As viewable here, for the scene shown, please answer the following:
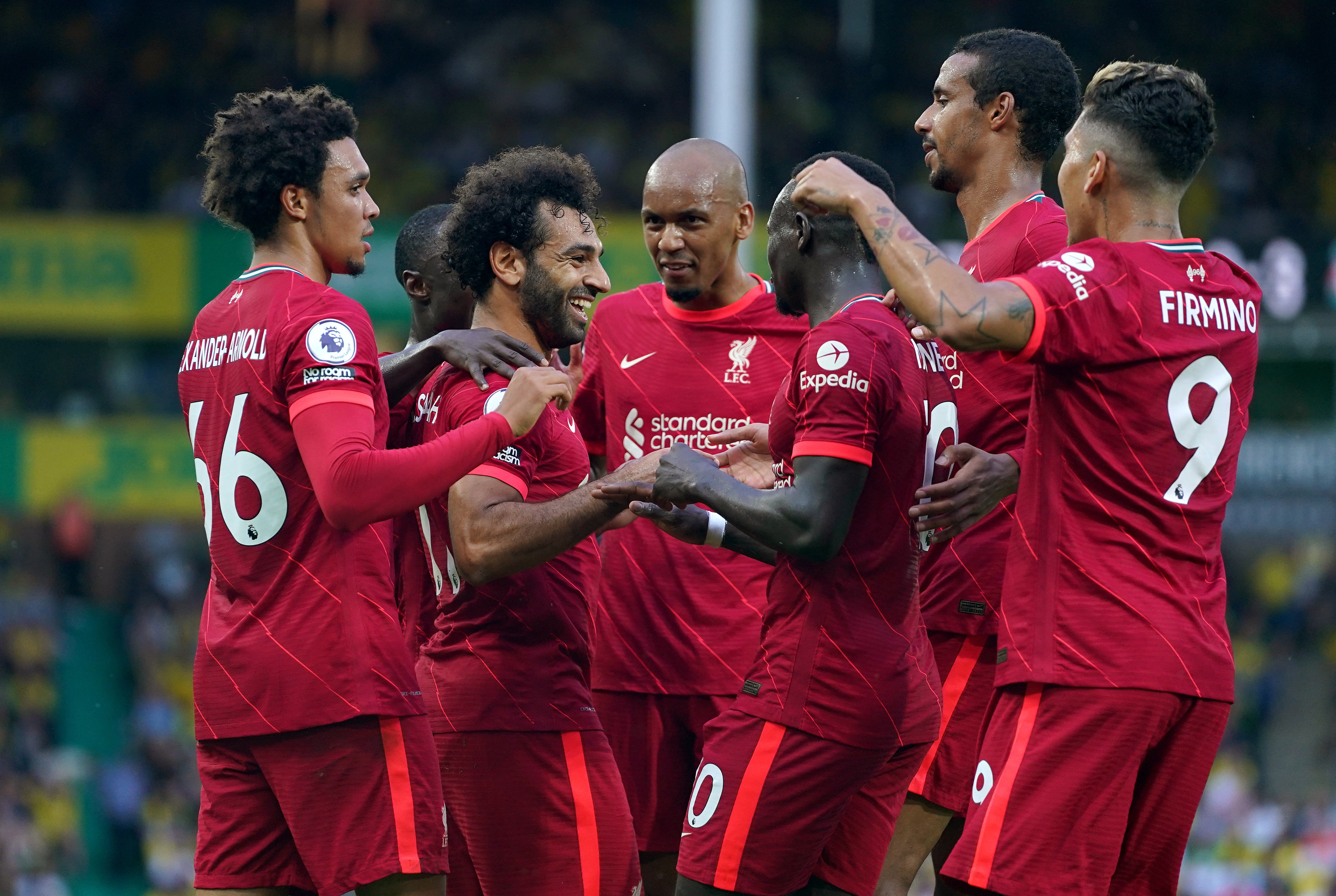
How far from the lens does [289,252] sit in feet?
13.6

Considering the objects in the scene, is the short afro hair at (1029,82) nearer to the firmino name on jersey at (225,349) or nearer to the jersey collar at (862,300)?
the jersey collar at (862,300)

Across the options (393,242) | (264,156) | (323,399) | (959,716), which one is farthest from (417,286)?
(393,242)

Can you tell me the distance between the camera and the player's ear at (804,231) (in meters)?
4.11

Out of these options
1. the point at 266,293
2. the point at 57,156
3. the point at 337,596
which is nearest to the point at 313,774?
the point at 337,596

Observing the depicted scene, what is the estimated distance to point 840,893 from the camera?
4.08 metres

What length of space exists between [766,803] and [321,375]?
1498 mm

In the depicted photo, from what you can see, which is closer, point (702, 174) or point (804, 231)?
point (804, 231)

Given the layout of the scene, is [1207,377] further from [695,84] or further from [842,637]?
[695,84]

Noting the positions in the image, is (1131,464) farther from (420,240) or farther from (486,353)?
(420,240)

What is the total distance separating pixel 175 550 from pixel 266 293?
14.4 m

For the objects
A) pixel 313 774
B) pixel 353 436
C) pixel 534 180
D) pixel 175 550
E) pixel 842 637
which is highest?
pixel 534 180

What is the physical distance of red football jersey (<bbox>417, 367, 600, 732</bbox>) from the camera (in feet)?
13.7

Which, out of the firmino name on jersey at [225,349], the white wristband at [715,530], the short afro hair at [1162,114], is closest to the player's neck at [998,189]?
the short afro hair at [1162,114]

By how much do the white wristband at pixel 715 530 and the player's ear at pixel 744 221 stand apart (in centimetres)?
126
